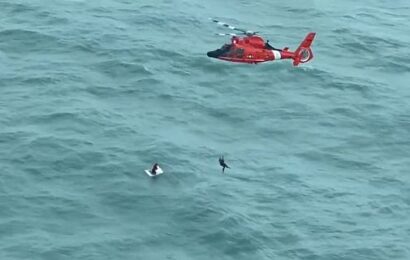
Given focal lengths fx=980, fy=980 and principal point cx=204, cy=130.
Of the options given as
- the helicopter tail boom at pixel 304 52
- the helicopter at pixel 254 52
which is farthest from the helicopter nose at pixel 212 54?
the helicopter tail boom at pixel 304 52

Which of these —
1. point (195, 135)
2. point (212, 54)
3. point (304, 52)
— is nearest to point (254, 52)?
point (212, 54)

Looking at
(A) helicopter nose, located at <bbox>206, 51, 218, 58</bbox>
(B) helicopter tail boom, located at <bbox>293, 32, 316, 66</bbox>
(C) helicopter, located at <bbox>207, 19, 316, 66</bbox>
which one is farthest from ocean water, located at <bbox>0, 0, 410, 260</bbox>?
(A) helicopter nose, located at <bbox>206, 51, 218, 58</bbox>

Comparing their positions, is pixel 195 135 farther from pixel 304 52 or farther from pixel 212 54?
pixel 304 52

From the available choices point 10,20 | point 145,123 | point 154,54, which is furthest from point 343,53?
point 10,20

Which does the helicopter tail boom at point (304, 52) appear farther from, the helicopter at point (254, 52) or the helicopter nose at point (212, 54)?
the helicopter nose at point (212, 54)

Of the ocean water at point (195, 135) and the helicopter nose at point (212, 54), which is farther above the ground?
the helicopter nose at point (212, 54)

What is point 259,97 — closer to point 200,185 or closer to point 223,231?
point 200,185
